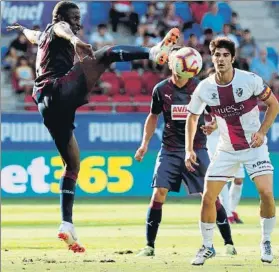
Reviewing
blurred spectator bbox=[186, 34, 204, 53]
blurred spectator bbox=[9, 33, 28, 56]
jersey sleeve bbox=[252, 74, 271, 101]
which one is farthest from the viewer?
blurred spectator bbox=[9, 33, 28, 56]

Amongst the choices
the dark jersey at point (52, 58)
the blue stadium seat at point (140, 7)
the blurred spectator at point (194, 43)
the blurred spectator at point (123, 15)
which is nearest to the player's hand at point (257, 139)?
the dark jersey at point (52, 58)

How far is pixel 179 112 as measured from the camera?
11078mm

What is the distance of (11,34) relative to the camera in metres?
23.9

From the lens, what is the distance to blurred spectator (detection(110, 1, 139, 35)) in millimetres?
23656

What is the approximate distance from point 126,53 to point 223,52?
938 millimetres

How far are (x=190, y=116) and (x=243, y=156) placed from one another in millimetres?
646

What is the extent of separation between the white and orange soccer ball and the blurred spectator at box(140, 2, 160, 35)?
12.9m

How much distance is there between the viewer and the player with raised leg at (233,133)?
32.1ft

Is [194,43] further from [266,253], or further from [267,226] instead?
[266,253]

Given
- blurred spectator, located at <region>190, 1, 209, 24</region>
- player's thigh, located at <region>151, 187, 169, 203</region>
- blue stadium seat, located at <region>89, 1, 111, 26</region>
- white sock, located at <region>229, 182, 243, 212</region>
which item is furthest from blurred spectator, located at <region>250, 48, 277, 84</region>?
player's thigh, located at <region>151, 187, 169, 203</region>

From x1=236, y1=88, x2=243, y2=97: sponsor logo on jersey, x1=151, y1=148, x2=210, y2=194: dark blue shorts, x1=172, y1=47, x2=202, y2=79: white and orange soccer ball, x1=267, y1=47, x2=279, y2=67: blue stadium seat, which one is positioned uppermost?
x1=267, y1=47, x2=279, y2=67: blue stadium seat

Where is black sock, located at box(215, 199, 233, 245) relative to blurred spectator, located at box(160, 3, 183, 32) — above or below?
below

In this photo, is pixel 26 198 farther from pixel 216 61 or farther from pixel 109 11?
pixel 216 61

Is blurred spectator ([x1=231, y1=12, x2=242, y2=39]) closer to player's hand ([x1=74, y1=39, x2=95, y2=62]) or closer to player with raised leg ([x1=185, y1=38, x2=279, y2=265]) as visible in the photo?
player with raised leg ([x1=185, y1=38, x2=279, y2=265])
